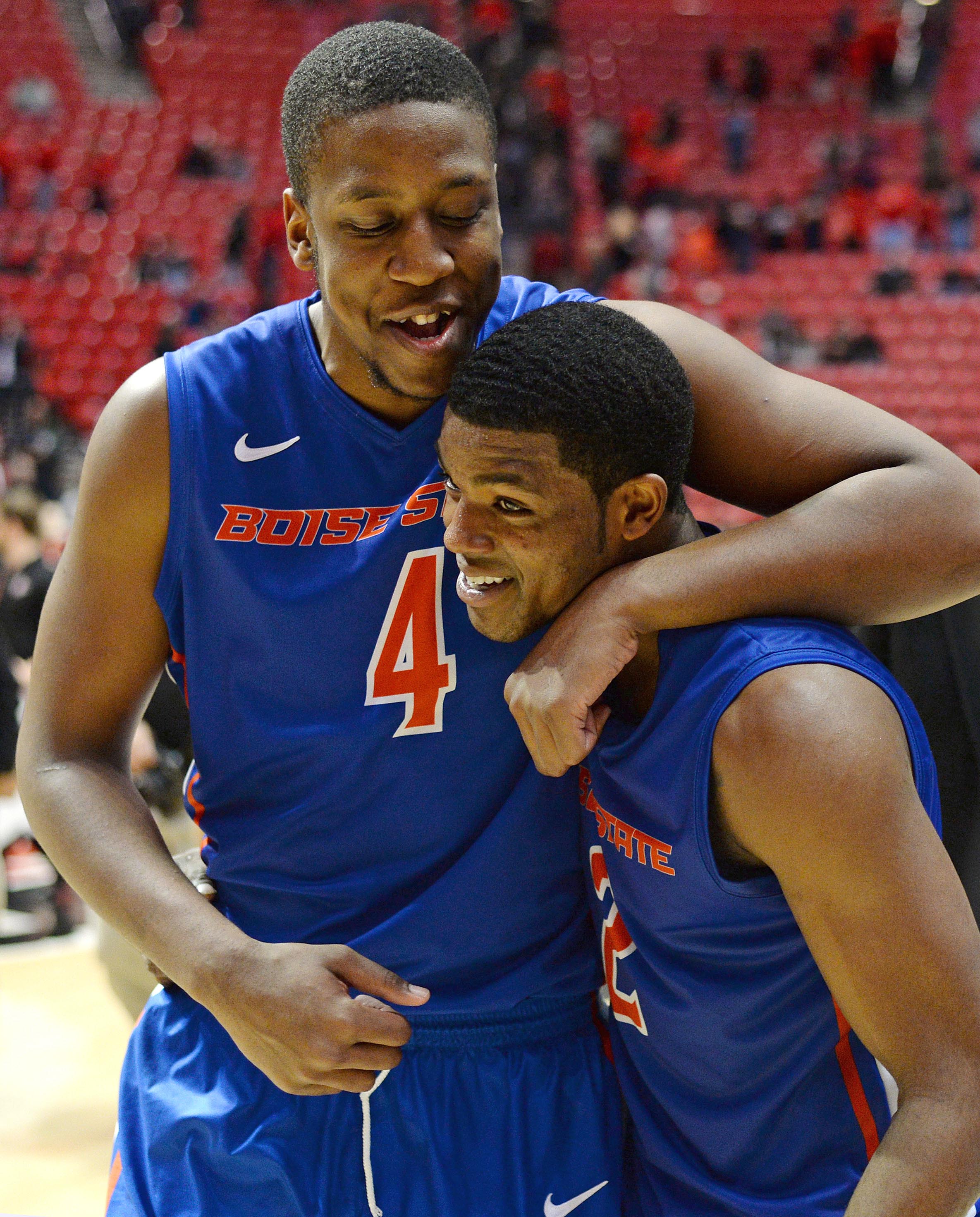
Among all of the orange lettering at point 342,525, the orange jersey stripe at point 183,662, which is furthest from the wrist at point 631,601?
the orange jersey stripe at point 183,662

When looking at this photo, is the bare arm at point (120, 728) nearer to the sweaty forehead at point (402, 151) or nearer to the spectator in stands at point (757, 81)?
the sweaty forehead at point (402, 151)

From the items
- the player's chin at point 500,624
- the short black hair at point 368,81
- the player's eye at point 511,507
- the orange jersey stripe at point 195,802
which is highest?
the short black hair at point 368,81

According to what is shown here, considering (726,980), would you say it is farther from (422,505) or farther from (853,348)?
(853,348)

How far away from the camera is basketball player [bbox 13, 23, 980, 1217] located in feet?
4.77

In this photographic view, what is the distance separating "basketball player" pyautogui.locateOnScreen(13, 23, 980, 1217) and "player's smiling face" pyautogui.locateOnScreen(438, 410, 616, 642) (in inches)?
2.8

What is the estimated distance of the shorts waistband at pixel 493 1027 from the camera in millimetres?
1553

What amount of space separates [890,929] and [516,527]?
56cm

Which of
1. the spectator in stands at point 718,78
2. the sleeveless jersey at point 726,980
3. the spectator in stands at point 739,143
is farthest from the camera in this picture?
the spectator in stands at point 718,78

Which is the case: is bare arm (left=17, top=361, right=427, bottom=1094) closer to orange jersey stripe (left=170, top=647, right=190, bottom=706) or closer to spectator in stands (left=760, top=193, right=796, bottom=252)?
orange jersey stripe (left=170, top=647, right=190, bottom=706)

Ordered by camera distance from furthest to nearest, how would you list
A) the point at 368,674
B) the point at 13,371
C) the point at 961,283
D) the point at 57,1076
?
the point at 961,283 < the point at 13,371 < the point at 57,1076 < the point at 368,674

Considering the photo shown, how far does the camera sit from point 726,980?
1.37 m

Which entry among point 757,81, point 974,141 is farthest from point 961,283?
point 757,81

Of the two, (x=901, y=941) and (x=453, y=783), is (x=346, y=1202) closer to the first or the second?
(x=453, y=783)

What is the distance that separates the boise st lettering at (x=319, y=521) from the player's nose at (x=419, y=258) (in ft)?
0.84
